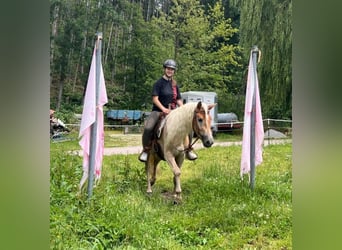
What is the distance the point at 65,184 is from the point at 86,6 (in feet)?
3.12

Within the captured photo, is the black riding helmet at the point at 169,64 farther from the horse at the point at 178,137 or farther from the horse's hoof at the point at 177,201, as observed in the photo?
the horse's hoof at the point at 177,201

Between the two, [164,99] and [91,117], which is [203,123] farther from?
[91,117]

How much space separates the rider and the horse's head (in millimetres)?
117

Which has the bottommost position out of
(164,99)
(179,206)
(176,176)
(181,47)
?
(179,206)

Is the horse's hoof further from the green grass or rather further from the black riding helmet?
the black riding helmet

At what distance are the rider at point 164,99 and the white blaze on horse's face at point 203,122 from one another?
120mm

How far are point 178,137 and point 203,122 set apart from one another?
0.17 m

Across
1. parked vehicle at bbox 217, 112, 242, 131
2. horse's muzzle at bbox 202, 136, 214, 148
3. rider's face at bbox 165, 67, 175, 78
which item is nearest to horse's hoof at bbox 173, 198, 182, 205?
horse's muzzle at bbox 202, 136, 214, 148

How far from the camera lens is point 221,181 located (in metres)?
2.12

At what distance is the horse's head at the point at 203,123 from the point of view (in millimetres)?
2010

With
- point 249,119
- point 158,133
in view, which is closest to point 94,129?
point 158,133

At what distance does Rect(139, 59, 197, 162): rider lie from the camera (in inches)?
81.4

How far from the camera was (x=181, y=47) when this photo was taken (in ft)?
6.80
